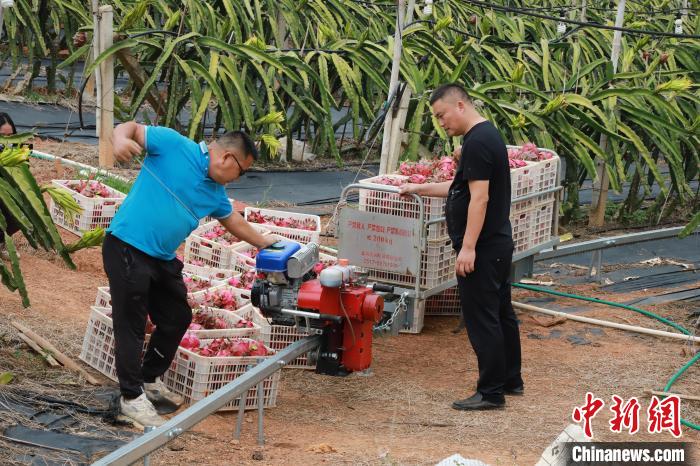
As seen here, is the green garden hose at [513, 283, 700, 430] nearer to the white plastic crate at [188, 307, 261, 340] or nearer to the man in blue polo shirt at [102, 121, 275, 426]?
the white plastic crate at [188, 307, 261, 340]

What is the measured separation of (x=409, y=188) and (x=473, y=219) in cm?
88

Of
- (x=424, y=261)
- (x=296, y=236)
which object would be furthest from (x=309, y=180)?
(x=424, y=261)

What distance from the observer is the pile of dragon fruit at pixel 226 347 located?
553 cm

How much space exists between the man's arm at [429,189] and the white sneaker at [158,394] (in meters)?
1.92

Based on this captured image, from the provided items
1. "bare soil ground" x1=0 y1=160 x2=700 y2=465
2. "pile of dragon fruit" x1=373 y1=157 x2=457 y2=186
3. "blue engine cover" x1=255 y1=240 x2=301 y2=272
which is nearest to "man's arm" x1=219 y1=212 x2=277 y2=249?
"blue engine cover" x1=255 y1=240 x2=301 y2=272

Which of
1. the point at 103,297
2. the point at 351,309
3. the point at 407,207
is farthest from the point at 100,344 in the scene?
the point at 407,207

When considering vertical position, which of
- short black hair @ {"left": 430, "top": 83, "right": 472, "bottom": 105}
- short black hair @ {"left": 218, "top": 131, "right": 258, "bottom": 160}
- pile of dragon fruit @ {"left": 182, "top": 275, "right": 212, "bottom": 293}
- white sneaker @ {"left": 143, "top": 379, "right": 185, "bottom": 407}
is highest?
short black hair @ {"left": 430, "top": 83, "right": 472, "bottom": 105}

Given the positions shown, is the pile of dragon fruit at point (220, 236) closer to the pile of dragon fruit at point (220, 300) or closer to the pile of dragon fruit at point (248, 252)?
the pile of dragon fruit at point (248, 252)

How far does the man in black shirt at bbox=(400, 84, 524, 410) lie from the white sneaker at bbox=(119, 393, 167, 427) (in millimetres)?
1658

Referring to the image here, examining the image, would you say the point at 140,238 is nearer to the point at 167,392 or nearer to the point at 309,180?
the point at 167,392

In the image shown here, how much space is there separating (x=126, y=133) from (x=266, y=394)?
1.59 metres

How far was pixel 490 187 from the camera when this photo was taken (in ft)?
18.8

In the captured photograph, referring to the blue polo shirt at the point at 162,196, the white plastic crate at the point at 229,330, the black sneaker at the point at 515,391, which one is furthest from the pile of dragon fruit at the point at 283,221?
the blue polo shirt at the point at 162,196

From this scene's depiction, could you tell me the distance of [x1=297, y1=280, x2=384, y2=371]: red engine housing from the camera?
5.52 m
